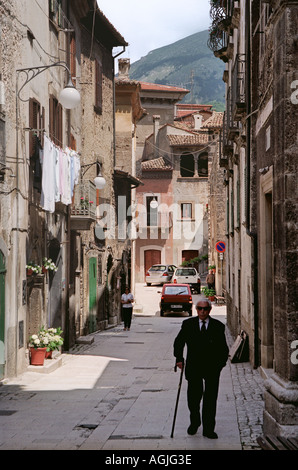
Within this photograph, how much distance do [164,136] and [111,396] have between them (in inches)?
1916

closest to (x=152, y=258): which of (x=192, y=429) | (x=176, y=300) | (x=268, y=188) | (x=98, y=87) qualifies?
(x=176, y=300)

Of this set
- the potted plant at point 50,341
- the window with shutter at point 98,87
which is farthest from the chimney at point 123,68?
the potted plant at point 50,341

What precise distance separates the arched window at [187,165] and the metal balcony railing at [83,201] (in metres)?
37.8

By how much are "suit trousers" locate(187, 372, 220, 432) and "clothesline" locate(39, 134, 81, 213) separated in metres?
7.22

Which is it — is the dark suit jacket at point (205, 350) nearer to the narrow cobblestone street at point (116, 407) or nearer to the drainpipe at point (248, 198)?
the narrow cobblestone street at point (116, 407)

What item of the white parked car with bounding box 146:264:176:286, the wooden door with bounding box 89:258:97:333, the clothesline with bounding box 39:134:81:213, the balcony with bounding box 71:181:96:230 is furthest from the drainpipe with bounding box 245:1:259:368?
the white parked car with bounding box 146:264:176:286

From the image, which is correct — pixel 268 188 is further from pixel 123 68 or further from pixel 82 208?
pixel 123 68

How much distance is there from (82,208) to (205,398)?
12.8 metres

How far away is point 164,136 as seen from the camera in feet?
193

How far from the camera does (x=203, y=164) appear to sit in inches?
2309

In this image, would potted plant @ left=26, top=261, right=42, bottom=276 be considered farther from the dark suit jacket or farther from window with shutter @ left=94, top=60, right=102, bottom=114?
window with shutter @ left=94, top=60, right=102, bottom=114

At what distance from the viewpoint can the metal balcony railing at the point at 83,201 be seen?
797 inches

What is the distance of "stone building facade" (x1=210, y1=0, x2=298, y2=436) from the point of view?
7.26 m
